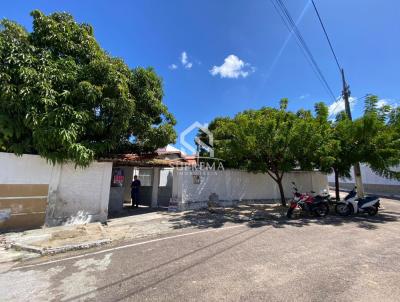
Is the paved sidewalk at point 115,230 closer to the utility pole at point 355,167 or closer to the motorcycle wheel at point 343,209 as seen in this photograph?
the motorcycle wheel at point 343,209

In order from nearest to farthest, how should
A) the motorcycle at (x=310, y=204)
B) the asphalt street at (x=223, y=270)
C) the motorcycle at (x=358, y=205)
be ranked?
the asphalt street at (x=223, y=270), the motorcycle at (x=310, y=204), the motorcycle at (x=358, y=205)

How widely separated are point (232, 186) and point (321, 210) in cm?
463

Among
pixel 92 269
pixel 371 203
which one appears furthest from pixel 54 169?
pixel 371 203

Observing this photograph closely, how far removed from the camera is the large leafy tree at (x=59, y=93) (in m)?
7.26

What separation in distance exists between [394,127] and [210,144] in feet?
31.9


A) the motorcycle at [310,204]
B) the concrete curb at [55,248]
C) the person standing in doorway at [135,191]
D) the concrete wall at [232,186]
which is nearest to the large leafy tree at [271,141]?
the concrete wall at [232,186]

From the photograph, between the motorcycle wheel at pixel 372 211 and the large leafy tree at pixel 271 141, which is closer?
the motorcycle wheel at pixel 372 211

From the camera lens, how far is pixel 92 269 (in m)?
4.78

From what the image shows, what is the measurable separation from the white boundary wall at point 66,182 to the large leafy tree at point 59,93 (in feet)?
1.60

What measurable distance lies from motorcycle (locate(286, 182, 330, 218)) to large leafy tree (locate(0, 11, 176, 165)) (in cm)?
694

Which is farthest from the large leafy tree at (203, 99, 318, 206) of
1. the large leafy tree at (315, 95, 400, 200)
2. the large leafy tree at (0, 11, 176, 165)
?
the large leafy tree at (0, 11, 176, 165)

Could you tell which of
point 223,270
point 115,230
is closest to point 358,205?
point 223,270

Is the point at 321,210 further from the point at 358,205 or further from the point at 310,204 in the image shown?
the point at 358,205

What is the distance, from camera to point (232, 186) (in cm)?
1354
